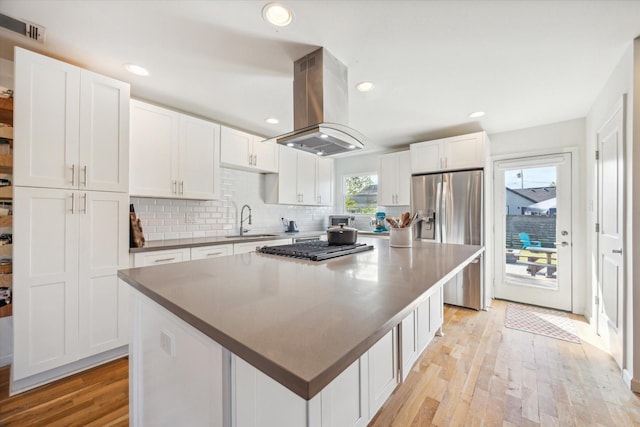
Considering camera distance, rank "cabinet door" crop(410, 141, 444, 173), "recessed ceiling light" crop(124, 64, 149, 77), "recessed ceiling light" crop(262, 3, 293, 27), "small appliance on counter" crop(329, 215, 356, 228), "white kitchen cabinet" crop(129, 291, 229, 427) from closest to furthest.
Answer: "white kitchen cabinet" crop(129, 291, 229, 427) → "recessed ceiling light" crop(262, 3, 293, 27) → "recessed ceiling light" crop(124, 64, 149, 77) → "cabinet door" crop(410, 141, 444, 173) → "small appliance on counter" crop(329, 215, 356, 228)

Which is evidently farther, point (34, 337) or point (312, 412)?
point (34, 337)

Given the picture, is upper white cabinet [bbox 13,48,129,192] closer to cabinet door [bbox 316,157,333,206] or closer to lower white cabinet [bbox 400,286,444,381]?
lower white cabinet [bbox 400,286,444,381]

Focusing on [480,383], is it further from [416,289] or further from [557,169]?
[557,169]

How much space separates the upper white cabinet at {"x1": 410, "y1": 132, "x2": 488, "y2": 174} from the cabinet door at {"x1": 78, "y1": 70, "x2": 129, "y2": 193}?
347 cm

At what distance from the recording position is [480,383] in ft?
6.18

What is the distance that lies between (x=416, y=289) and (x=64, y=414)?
223 cm

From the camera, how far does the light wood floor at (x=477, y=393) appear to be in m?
1.55

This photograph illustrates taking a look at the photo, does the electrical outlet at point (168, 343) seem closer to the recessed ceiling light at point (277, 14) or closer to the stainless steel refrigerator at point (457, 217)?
the recessed ceiling light at point (277, 14)

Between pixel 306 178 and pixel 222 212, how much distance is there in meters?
1.46

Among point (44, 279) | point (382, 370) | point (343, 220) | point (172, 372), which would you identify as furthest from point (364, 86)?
point (44, 279)

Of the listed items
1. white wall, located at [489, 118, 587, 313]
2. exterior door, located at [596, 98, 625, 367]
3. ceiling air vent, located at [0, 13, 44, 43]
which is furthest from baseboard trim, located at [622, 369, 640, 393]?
ceiling air vent, located at [0, 13, 44, 43]

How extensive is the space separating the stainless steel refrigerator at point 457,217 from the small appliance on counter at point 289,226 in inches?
73.8

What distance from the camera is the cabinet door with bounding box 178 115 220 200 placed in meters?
2.79

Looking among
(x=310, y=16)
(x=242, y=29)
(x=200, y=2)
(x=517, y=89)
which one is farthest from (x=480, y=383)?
(x=200, y=2)
